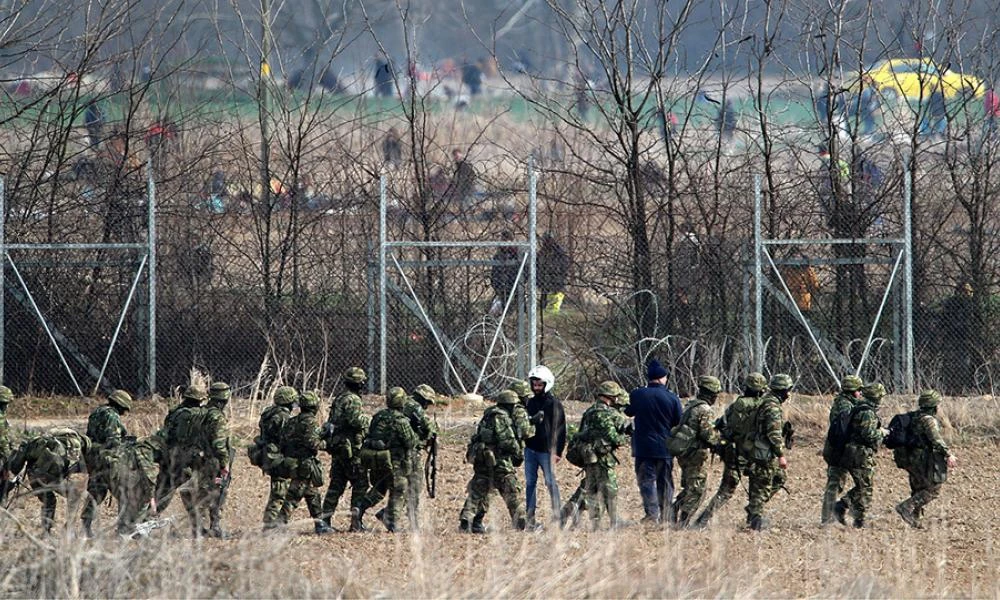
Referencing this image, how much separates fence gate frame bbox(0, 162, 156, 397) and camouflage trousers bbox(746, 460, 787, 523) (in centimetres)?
690

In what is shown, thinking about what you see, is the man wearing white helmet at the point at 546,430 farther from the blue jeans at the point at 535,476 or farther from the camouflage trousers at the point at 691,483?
the camouflage trousers at the point at 691,483

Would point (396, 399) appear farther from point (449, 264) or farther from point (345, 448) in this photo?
point (449, 264)

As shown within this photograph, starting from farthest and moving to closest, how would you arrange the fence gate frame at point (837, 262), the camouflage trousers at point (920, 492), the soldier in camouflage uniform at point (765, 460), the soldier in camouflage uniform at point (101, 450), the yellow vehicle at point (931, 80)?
the yellow vehicle at point (931, 80)
the fence gate frame at point (837, 262)
the camouflage trousers at point (920, 492)
the soldier in camouflage uniform at point (765, 460)
the soldier in camouflage uniform at point (101, 450)

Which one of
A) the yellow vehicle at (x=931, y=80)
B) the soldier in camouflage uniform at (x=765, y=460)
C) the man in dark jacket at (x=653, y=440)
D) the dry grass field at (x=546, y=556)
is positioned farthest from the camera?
the yellow vehicle at (x=931, y=80)

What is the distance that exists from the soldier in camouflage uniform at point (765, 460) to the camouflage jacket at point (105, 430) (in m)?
4.75

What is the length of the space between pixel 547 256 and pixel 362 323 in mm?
2124

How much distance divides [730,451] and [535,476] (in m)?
1.56

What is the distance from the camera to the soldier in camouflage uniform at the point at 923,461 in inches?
438

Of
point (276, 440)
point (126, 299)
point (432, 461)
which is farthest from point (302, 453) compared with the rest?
point (126, 299)

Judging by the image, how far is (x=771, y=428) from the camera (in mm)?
10938

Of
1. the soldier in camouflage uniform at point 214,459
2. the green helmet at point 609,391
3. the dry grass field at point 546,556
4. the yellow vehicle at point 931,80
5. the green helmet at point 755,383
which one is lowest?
the dry grass field at point 546,556

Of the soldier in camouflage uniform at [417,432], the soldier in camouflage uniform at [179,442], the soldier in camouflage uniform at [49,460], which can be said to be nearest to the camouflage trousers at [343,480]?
the soldier in camouflage uniform at [417,432]

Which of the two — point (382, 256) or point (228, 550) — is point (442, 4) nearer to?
point (382, 256)

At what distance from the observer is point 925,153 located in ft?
55.5
